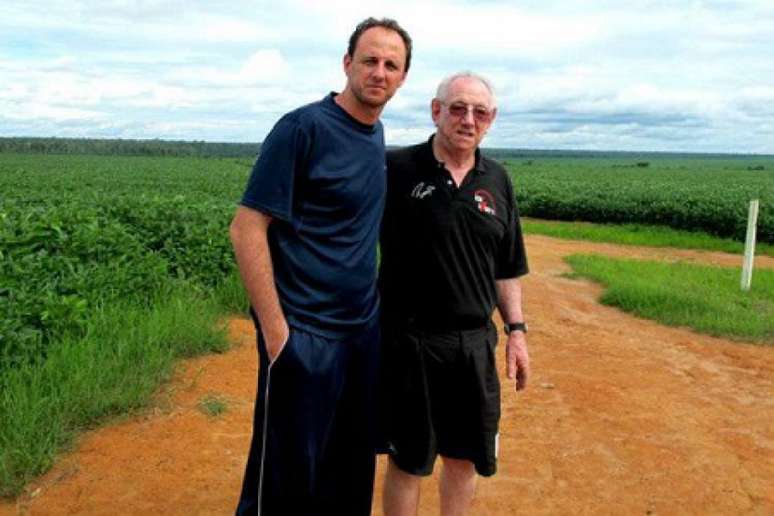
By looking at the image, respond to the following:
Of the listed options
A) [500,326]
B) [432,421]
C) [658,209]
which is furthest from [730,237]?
[432,421]

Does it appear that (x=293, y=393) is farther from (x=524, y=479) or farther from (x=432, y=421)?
(x=524, y=479)

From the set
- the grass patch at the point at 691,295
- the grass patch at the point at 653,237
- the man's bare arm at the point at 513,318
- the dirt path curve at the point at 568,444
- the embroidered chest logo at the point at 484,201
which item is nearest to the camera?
the embroidered chest logo at the point at 484,201

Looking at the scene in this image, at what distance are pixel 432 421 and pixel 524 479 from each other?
141 centimetres

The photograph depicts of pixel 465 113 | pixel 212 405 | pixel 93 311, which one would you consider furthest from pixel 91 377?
pixel 465 113

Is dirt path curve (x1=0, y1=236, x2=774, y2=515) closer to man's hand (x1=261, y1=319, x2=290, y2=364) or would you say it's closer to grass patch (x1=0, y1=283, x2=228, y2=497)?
grass patch (x1=0, y1=283, x2=228, y2=497)

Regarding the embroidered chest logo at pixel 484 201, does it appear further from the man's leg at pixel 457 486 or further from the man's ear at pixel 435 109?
the man's leg at pixel 457 486

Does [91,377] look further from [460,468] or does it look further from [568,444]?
[568,444]

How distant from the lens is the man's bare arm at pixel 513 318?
3197mm

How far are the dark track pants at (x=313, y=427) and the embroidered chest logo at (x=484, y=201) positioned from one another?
0.61 m

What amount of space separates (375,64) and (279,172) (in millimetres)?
487

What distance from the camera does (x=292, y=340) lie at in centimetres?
250

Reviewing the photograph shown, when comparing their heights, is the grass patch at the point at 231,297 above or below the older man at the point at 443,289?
below

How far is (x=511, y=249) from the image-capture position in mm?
3090

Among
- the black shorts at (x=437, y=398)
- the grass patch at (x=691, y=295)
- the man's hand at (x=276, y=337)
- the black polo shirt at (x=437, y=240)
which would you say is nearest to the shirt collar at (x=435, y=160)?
the black polo shirt at (x=437, y=240)
